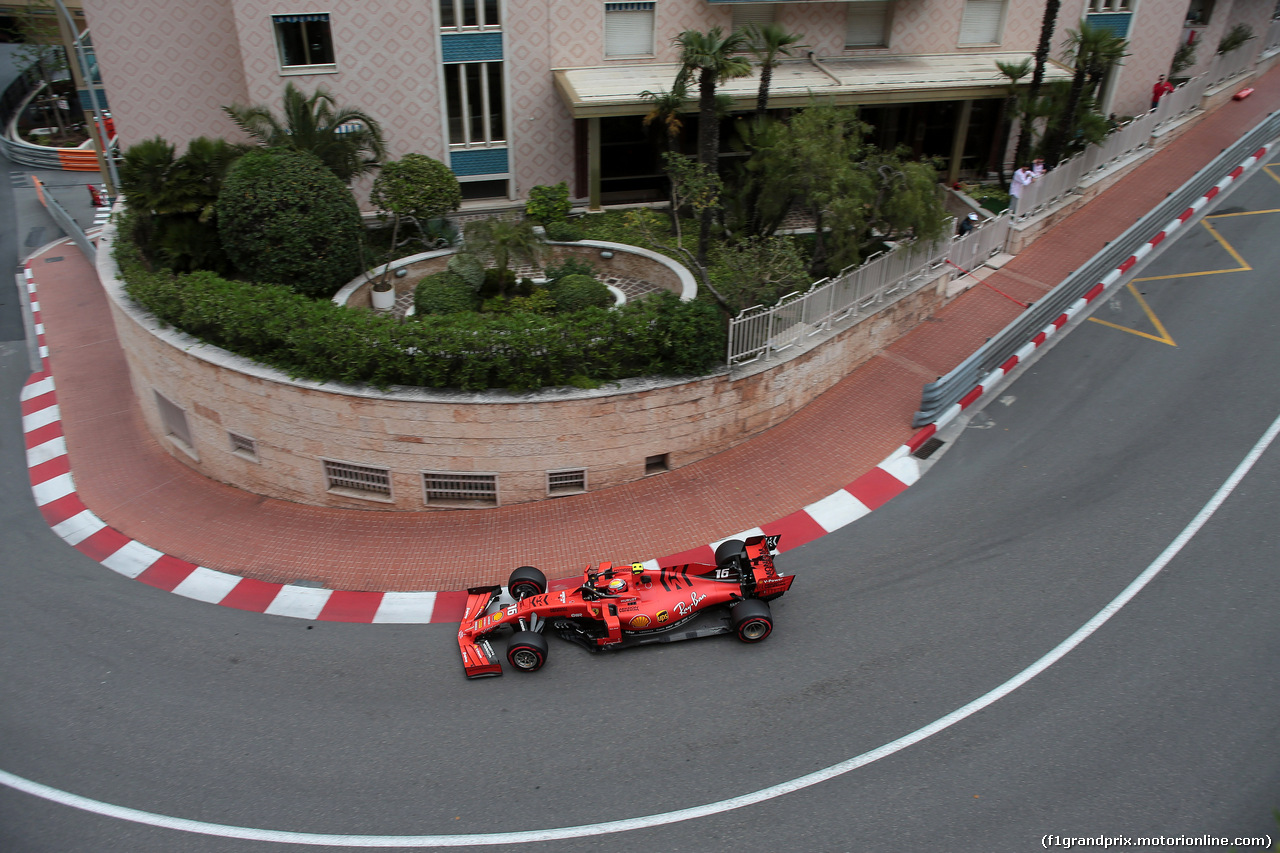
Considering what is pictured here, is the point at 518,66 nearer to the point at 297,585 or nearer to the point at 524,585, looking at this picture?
the point at 297,585

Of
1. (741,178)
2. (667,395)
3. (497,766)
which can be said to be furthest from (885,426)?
(497,766)

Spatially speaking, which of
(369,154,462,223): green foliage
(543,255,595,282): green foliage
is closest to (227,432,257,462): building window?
(369,154,462,223): green foliage

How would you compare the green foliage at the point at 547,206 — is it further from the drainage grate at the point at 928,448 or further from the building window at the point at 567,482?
the drainage grate at the point at 928,448

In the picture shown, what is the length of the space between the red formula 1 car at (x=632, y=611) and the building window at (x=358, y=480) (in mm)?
3215

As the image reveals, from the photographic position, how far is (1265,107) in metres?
25.2

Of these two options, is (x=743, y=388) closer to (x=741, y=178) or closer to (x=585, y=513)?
(x=585, y=513)

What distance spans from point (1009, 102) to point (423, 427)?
1699cm

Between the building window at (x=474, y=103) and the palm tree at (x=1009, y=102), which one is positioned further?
the palm tree at (x=1009, y=102)

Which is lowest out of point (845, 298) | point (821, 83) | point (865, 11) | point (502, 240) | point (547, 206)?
point (845, 298)

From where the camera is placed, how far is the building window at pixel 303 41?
59.6ft

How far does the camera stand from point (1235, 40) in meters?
26.1

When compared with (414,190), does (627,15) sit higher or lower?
higher

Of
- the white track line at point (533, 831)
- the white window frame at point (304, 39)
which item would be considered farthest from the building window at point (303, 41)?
the white track line at point (533, 831)

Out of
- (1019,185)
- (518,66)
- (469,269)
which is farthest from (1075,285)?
(518,66)
